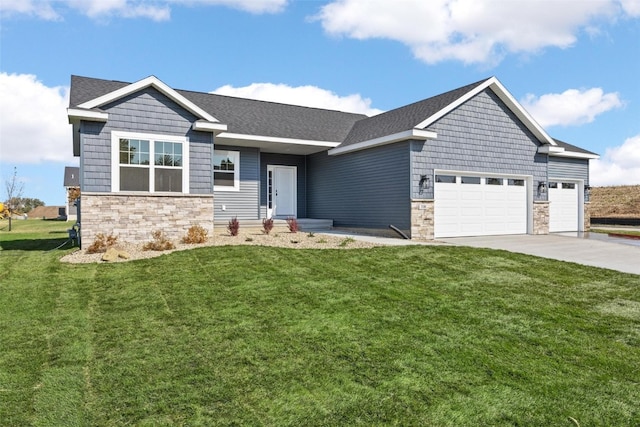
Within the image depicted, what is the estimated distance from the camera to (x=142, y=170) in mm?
12039

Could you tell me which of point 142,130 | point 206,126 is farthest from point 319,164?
point 142,130

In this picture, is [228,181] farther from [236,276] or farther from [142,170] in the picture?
[236,276]

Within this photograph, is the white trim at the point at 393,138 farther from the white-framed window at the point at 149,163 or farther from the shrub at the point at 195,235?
the shrub at the point at 195,235

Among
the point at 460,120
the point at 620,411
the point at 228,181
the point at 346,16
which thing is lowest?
the point at 620,411

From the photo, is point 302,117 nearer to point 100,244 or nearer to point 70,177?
point 100,244

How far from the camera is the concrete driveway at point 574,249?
995 centimetres

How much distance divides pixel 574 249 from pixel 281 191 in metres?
11.8

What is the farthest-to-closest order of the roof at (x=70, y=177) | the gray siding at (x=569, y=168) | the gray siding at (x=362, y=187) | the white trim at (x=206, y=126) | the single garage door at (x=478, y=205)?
the roof at (x=70, y=177), the gray siding at (x=569, y=168), the single garage door at (x=478, y=205), the gray siding at (x=362, y=187), the white trim at (x=206, y=126)

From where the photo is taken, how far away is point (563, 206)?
63.3 ft

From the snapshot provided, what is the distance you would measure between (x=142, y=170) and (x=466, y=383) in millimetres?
10880

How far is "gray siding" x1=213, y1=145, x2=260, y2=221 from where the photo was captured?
16766 millimetres

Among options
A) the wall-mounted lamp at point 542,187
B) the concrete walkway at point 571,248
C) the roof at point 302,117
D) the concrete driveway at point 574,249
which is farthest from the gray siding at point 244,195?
the wall-mounted lamp at point 542,187

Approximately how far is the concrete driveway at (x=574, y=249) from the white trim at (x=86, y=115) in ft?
35.8

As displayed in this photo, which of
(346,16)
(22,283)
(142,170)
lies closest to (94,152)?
(142,170)
